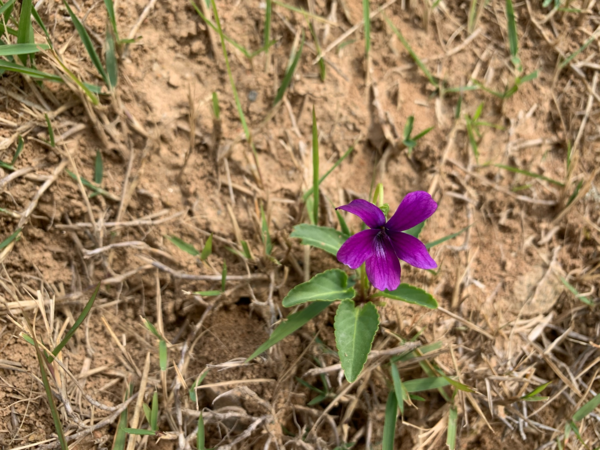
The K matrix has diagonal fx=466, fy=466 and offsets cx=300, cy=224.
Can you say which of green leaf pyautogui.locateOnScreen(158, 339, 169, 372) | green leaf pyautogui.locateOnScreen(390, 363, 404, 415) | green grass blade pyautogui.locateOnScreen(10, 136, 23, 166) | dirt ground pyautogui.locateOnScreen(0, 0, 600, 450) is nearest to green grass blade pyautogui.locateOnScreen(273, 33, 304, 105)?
dirt ground pyautogui.locateOnScreen(0, 0, 600, 450)

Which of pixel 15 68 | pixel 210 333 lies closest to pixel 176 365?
pixel 210 333

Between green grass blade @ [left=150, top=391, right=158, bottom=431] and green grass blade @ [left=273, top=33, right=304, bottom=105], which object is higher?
green grass blade @ [left=273, top=33, right=304, bottom=105]

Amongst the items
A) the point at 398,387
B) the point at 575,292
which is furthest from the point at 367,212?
the point at 575,292

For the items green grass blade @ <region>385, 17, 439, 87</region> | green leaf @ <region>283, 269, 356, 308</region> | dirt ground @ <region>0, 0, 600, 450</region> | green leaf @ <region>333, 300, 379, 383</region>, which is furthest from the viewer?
green grass blade @ <region>385, 17, 439, 87</region>

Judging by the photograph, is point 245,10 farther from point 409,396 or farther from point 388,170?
point 409,396

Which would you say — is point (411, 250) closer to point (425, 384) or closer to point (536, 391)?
point (425, 384)

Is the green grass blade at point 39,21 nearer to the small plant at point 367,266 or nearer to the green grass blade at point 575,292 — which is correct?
the small plant at point 367,266

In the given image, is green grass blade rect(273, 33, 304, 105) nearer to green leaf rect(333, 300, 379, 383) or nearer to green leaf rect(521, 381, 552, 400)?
green leaf rect(333, 300, 379, 383)
